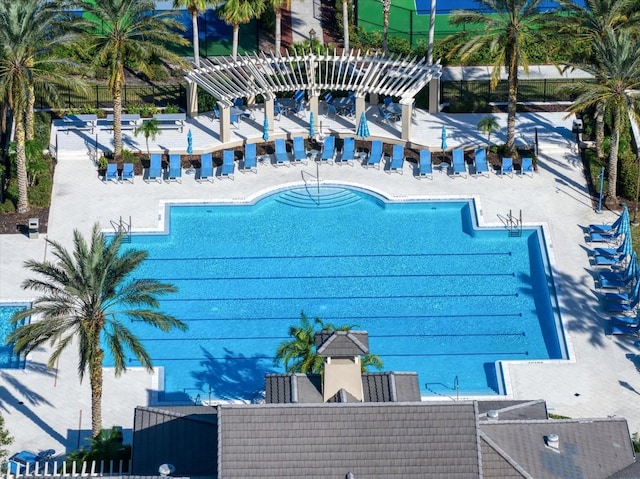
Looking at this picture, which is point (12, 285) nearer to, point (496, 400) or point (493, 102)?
point (496, 400)

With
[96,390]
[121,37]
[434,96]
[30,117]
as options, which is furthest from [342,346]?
[434,96]

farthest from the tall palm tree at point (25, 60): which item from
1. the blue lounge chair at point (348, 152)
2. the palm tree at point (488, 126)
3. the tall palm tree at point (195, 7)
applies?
the palm tree at point (488, 126)

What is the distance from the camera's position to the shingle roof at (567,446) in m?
50.4

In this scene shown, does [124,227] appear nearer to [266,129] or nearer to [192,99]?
[266,129]

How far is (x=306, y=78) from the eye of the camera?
74.3 meters

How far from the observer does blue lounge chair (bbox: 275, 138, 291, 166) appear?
2798 inches

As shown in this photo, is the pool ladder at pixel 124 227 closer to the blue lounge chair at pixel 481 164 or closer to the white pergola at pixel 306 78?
the white pergola at pixel 306 78

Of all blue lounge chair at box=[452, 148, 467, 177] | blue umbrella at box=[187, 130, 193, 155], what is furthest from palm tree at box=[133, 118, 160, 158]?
blue lounge chair at box=[452, 148, 467, 177]

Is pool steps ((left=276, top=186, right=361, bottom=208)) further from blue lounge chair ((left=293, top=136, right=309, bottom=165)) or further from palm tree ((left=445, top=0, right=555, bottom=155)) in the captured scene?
palm tree ((left=445, top=0, right=555, bottom=155))

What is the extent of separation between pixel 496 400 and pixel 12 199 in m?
21.5

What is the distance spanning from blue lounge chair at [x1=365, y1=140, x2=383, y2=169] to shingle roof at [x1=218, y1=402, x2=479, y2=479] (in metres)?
24.0

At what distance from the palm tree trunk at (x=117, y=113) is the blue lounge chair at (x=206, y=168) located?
3.35 m

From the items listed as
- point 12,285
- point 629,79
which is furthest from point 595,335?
point 12,285

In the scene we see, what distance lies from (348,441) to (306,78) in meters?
29.0
